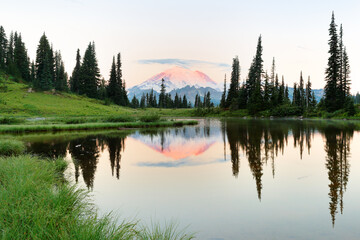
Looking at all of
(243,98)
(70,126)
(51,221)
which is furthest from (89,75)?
(51,221)

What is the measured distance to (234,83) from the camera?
103 meters

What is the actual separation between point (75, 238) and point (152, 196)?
5502 mm

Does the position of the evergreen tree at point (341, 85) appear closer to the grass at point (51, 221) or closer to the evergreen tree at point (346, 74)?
the evergreen tree at point (346, 74)

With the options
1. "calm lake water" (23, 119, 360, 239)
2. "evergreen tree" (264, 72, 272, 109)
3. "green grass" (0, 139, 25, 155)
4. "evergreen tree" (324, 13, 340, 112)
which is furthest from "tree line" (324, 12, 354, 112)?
"green grass" (0, 139, 25, 155)

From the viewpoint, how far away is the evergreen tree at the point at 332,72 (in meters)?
63.5

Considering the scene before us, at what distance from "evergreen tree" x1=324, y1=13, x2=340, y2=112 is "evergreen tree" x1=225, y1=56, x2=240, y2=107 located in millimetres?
33637

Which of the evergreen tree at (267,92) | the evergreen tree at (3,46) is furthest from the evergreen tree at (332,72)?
the evergreen tree at (3,46)

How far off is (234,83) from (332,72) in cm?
4117

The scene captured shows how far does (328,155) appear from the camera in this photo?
16.3m

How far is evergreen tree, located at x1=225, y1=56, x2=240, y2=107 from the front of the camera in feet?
327

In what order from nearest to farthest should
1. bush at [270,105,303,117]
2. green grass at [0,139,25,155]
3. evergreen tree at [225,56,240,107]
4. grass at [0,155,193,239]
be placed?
grass at [0,155,193,239] < green grass at [0,139,25,155] < bush at [270,105,303,117] < evergreen tree at [225,56,240,107]

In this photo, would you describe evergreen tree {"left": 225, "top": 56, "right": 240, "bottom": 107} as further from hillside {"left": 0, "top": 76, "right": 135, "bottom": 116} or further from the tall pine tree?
hillside {"left": 0, "top": 76, "right": 135, "bottom": 116}

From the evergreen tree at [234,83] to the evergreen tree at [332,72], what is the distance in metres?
33.6

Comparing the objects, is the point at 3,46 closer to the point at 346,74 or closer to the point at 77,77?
the point at 77,77
